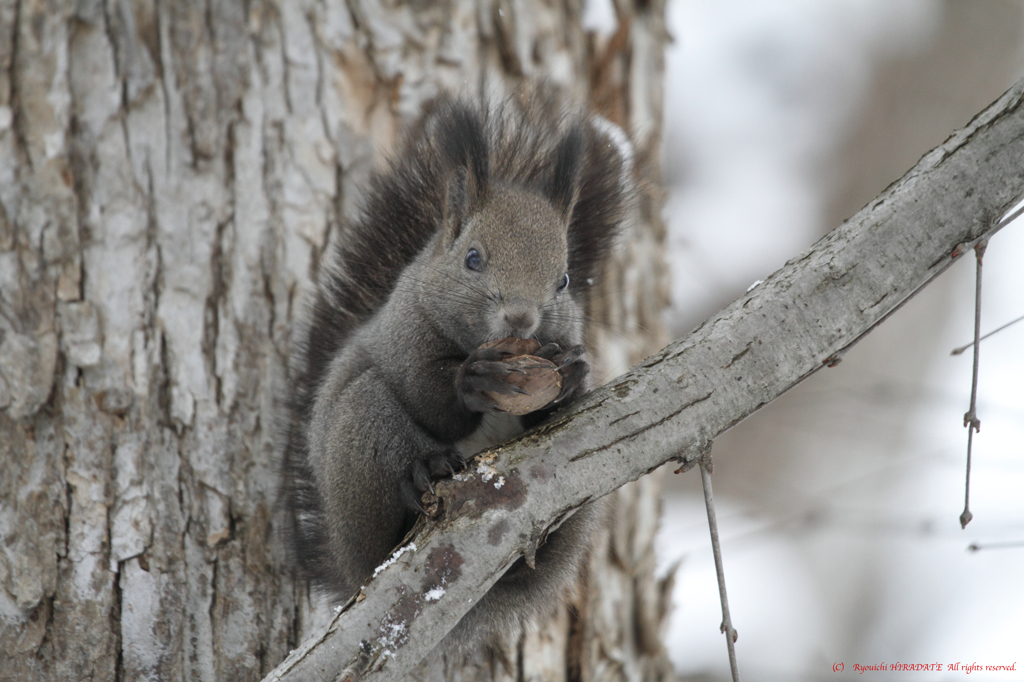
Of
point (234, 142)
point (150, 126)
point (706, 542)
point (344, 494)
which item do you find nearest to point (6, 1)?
point (150, 126)

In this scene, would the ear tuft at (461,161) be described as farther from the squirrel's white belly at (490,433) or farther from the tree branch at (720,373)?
the tree branch at (720,373)

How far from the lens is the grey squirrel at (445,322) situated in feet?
5.52

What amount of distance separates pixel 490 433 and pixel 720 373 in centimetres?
62

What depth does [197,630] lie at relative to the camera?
1830mm

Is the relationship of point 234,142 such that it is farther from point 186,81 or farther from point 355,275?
point 355,275

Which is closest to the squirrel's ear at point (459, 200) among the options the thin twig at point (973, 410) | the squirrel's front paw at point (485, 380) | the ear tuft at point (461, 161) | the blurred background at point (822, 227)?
the ear tuft at point (461, 161)

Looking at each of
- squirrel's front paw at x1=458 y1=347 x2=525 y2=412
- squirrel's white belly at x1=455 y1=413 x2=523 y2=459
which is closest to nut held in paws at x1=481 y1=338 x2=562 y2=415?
squirrel's front paw at x1=458 y1=347 x2=525 y2=412

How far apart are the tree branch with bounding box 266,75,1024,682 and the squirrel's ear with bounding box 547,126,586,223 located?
618 millimetres

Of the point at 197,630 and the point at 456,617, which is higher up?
the point at 197,630

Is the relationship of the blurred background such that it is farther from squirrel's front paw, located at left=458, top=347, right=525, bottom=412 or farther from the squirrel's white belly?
squirrel's front paw, located at left=458, top=347, right=525, bottom=412

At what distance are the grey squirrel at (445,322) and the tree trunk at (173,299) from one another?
13 centimetres

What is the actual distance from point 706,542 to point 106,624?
251 centimetres

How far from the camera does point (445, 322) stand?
182cm

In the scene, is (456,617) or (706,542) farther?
(706,542)
